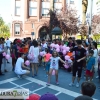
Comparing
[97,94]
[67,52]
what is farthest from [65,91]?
[67,52]

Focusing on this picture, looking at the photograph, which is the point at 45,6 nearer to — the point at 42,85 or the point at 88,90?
the point at 42,85

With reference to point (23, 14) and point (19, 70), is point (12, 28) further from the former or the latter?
point (19, 70)

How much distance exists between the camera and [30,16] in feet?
119

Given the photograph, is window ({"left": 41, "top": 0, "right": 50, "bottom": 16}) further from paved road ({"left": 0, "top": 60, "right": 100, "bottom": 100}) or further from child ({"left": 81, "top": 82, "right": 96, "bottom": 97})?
child ({"left": 81, "top": 82, "right": 96, "bottom": 97})

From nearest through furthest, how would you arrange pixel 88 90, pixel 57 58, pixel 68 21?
pixel 88 90 → pixel 57 58 → pixel 68 21

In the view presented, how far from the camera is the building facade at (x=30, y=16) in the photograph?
36031mm

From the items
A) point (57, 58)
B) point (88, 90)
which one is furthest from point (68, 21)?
point (88, 90)

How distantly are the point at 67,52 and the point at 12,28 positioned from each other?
27.9 m

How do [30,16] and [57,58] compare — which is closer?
[57,58]

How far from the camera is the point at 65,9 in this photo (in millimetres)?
26234

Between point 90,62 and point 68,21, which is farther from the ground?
point 68,21

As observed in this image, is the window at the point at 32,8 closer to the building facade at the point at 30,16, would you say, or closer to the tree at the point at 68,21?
the building facade at the point at 30,16

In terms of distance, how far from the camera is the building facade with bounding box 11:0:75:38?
3603 cm

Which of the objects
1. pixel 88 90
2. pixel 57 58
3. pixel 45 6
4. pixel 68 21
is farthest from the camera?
pixel 45 6
